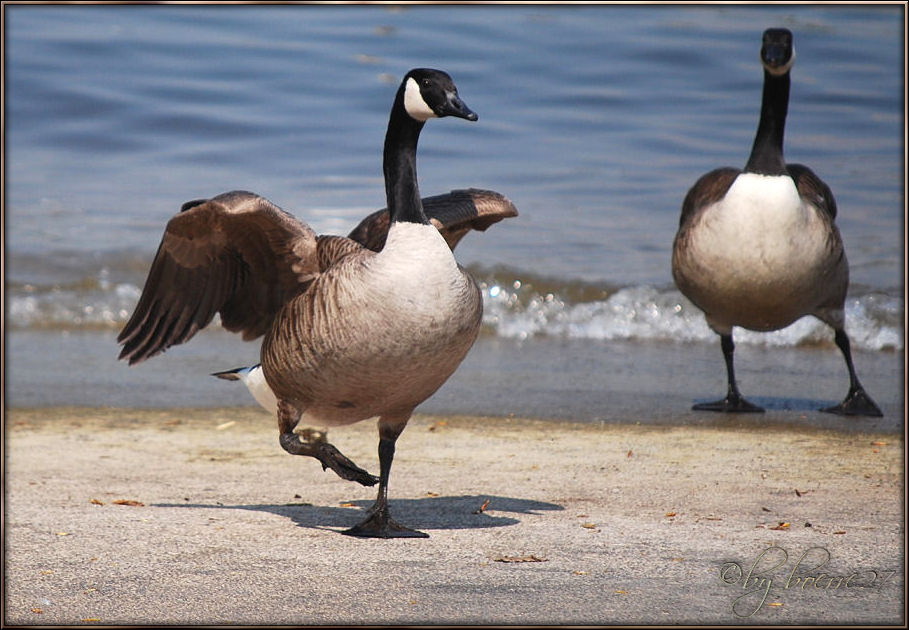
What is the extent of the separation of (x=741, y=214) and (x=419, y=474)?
2.70m

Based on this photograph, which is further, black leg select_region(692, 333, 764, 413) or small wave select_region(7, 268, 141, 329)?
small wave select_region(7, 268, 141, 329)

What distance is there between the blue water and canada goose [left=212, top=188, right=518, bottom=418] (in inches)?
123

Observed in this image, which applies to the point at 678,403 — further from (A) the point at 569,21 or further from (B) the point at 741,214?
(A) the point at 569,21

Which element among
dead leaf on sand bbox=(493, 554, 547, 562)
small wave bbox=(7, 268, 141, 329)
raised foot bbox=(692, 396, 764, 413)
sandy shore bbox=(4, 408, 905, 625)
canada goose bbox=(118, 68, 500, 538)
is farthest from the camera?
small wave bbox=(7, 268, 141, 329)

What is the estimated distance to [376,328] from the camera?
4.31 metres

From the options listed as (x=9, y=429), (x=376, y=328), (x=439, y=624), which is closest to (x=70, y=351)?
(x=9, y=429)

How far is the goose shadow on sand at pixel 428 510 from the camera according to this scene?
4883 millimetres

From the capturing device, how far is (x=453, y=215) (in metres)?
5.21

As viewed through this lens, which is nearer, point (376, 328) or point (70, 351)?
point (376, 328)

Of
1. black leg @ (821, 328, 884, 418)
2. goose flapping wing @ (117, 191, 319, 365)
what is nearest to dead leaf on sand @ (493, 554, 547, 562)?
goose flapping wing @ (117, 191, 319, 365)

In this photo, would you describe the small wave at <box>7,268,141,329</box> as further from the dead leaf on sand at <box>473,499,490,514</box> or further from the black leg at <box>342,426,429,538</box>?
the black leg at <box>342,426,429,538</box>

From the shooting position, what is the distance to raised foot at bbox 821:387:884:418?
281 inches

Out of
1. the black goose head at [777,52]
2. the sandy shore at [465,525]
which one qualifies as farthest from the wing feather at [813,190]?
the sandy shore at [465,525]

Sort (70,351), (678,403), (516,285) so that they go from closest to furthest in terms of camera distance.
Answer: (678,403)
(70,351)
(516,285)
